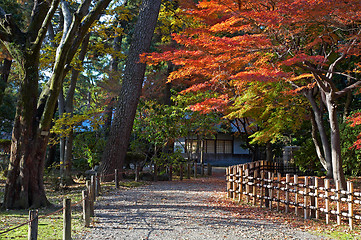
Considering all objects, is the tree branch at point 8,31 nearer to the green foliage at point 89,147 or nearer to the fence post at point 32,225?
the fence post at point 32,225

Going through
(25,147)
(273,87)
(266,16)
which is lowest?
(25,147)

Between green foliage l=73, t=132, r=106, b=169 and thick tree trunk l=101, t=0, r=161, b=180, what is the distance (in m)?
1.73

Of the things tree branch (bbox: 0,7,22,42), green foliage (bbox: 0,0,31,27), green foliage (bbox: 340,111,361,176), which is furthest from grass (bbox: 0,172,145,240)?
green foliage (bbox: 340,111,361,176)

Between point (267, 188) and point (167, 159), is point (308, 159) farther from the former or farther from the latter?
point (267, 188)

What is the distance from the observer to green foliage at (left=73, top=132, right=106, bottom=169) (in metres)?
14.5

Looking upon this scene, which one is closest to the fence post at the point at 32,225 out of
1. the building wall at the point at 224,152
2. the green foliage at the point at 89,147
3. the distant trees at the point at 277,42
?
the distant trees at the point at 277,42

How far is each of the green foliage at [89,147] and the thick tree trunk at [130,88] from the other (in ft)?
5.67

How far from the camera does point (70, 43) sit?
8.17 m

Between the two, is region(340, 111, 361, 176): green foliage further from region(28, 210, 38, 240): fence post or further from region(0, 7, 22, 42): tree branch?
region(28, 210, 38, 240): fence post

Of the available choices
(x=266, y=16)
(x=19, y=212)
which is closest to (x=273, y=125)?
(x=266, y=16)

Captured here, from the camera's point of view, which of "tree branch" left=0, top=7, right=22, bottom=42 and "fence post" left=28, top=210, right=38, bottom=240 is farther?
"tree branch" left=0, top=7, right=22, bottom=42

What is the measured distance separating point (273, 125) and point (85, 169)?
29.0ft

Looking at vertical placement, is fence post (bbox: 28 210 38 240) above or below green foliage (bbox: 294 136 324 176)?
below

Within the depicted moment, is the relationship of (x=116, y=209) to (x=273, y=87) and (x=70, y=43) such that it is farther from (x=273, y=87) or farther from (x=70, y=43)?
(x=273, y=87)
